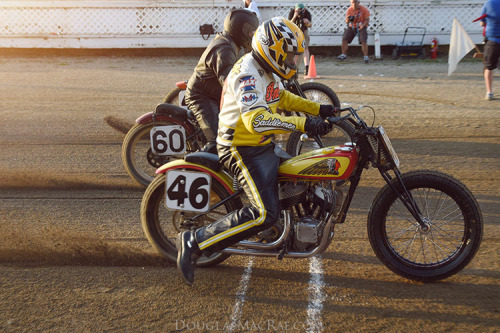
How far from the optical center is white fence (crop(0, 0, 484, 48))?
17.6m

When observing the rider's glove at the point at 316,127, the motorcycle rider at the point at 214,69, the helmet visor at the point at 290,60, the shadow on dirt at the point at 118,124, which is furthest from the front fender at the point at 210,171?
the shadow on dirt at the point at 118,124

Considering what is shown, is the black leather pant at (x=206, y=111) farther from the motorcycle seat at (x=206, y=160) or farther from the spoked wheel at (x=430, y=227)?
the spoked wheel at (x=430, y=227)

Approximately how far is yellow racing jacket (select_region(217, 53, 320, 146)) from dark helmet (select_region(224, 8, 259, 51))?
1.81 metres

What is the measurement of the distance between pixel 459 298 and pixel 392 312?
537mm

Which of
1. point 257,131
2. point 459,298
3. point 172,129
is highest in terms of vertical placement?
point 257,131

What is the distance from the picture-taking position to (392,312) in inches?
141

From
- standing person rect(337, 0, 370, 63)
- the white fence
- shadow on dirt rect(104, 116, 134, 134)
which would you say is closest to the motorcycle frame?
shadow on dirt rect(104, 116, 134, 134)

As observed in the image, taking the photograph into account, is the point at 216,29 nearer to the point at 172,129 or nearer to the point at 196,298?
the point at 172,129

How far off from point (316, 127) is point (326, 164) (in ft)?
1.19

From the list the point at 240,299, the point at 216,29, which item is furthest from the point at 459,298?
the point at 216,29

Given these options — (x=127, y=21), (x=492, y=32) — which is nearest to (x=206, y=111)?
(x=492, y=32)

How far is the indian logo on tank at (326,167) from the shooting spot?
3.73 metres

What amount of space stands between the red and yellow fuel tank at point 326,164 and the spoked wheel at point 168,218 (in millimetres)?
593

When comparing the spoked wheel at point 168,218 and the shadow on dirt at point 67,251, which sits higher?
the spoked wheel at point 168,218
